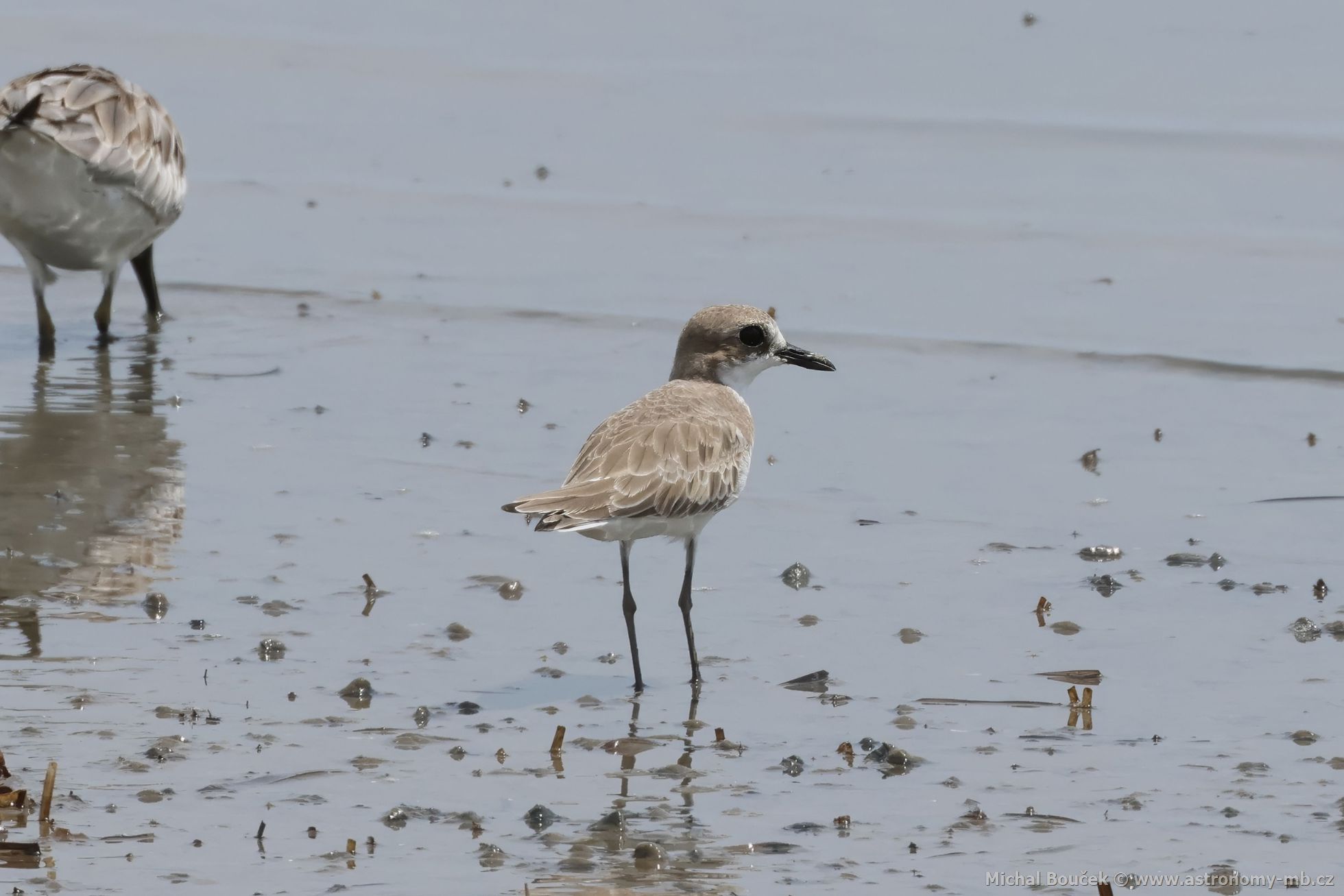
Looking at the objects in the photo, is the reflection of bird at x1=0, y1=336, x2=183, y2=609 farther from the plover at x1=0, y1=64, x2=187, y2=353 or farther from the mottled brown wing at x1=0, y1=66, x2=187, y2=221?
the mottled brown wing at x1=0, y1=66, x2=187, y2=221

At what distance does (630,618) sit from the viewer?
7.83m

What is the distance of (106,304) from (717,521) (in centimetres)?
550

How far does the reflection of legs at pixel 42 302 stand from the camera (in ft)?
42.1

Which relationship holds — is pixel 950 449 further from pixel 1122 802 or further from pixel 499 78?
pixel 499 78

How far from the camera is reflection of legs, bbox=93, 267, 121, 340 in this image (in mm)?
13352

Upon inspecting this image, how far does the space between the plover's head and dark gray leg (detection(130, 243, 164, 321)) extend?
626 centimetres

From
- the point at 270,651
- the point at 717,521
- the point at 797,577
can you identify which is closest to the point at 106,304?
the point at 717,521

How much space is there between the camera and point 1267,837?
6.28m

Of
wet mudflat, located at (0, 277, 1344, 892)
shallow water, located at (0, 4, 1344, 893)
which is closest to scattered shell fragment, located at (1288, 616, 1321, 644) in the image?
shallow water, located at (0, 4, 1344, 893)

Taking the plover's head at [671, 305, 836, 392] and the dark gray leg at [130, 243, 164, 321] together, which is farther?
the dark gray leg at [130, 243, 164, 321]

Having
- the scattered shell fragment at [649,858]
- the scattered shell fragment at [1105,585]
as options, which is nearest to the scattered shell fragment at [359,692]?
the scattered shell fragment at [649,858]

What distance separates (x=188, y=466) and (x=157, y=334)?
137 inches

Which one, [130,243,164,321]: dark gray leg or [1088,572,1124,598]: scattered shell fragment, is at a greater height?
[130,243,164,321]: dark gray leg

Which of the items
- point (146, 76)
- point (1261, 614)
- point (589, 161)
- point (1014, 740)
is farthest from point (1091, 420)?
point (146, 76)
